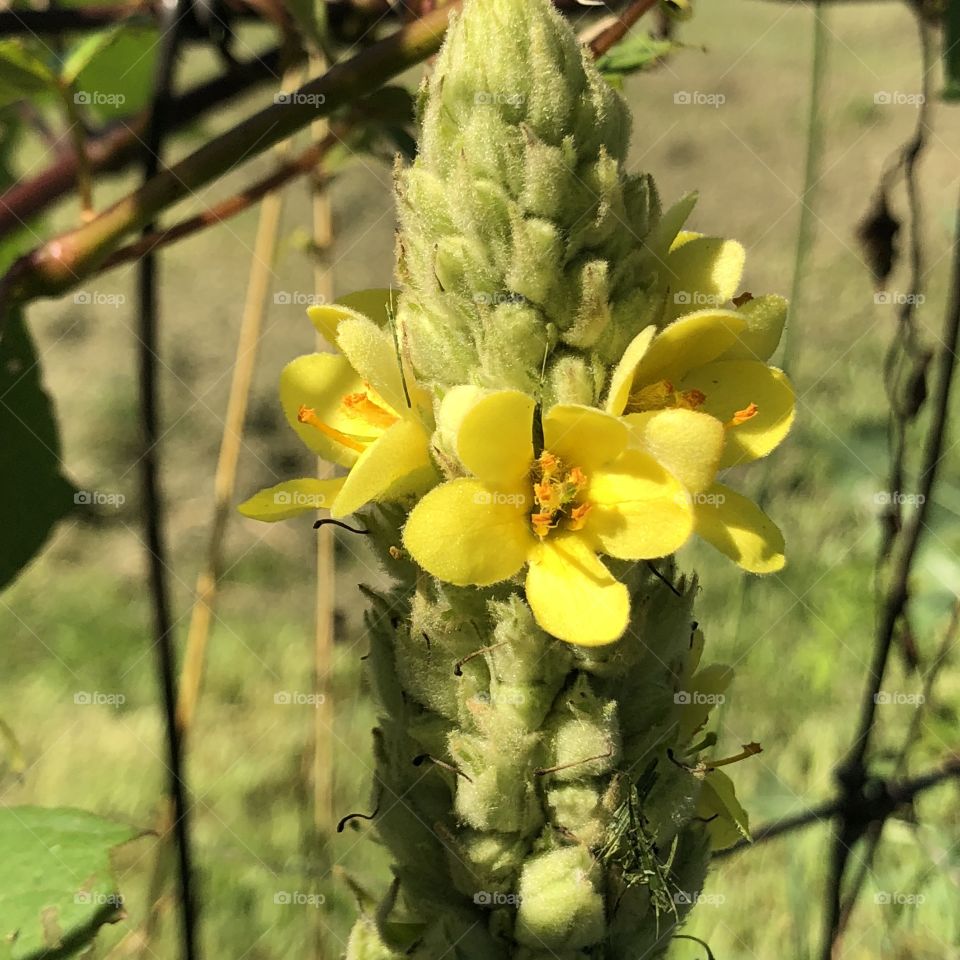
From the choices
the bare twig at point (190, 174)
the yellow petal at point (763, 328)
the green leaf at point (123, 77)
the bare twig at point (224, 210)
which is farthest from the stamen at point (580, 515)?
the green leaf at point (123, 77)

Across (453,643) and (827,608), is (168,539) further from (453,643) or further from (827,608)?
(453,643)

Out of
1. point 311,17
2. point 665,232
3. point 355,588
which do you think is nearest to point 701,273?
point 665,232

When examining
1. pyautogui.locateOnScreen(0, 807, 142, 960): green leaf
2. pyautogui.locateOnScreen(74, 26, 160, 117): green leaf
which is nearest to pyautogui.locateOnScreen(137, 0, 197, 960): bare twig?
pyautogui.locateOnScreen(0, 807, 142, 960): green leaf

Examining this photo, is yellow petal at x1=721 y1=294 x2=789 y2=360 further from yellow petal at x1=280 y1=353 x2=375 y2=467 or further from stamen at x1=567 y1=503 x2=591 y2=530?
yellow petal at x1=280 y1=353 x2=375 y2=467

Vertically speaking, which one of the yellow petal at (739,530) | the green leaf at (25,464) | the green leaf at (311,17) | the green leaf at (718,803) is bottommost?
the green leaf at (718,803)

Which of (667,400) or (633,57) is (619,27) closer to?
(633,57)

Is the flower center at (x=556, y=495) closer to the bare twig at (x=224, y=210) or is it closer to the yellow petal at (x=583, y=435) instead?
the yellow petal at (x=583, y=435)

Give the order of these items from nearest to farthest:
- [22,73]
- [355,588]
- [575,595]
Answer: [575,595], [22,73], [355,588]
